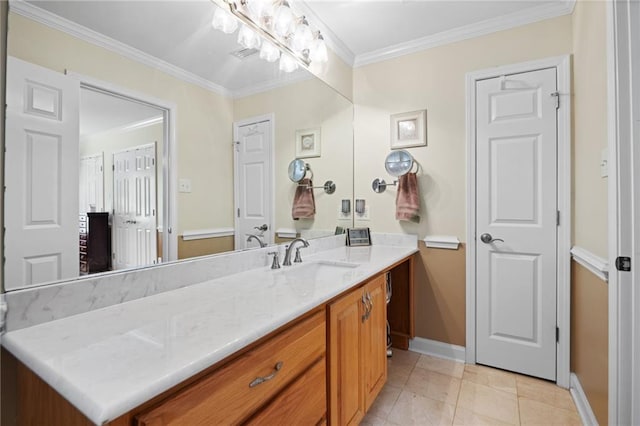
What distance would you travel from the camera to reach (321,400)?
1092mm

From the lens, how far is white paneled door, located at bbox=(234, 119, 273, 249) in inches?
59.6

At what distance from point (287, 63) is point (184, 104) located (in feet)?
2.76

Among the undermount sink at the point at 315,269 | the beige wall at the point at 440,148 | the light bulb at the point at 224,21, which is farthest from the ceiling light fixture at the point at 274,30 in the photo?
the undermount sink at the point at 315,269

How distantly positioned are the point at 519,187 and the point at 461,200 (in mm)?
352

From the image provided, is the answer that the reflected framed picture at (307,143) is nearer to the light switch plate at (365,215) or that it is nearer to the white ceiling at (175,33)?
the white ceiling at (175,33)

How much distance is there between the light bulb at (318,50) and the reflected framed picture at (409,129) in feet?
2.35

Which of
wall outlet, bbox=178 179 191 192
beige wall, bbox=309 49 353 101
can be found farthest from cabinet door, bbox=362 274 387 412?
beige wall, bbox=309 49 353 101

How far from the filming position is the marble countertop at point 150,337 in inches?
21.5

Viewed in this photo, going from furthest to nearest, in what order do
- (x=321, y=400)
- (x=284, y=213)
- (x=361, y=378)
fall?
(x=284, y=213), (x=361, y=378), (x=321, y=400)

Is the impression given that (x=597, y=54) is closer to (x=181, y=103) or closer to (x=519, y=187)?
(x=519, y=187)

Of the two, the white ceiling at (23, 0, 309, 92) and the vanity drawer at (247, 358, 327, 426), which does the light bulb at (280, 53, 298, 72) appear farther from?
the vanity drawer at (247, 358, 327, 426)

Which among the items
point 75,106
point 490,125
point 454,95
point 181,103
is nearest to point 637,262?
point 490,125

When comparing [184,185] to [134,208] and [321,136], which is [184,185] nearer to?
[134,208]

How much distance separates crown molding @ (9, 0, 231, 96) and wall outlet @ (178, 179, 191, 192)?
414 millimetres
